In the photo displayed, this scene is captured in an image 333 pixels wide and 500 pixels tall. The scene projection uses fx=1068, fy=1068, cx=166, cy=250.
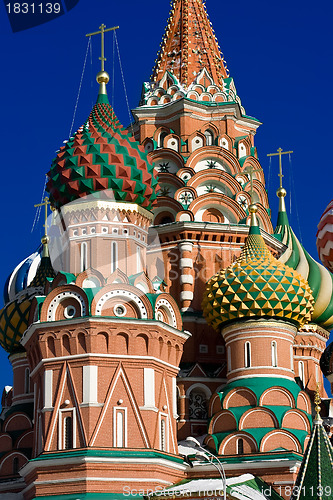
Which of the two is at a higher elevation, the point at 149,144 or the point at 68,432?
the point at 149,144

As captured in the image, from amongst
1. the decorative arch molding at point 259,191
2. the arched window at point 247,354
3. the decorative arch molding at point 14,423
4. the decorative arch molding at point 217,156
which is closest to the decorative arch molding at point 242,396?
the arched window at point 247,354

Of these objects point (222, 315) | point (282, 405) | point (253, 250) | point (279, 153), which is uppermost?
point (279, 153)

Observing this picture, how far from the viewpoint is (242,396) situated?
22.9 meters

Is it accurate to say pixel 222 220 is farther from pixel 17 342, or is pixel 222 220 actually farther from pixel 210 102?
pixel 17 342

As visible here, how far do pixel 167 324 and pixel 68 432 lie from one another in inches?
119

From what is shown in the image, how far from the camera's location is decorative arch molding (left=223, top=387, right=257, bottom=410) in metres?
22.8

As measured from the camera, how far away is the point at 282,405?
74.9 ft

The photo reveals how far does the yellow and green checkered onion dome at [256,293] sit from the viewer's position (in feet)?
75.5

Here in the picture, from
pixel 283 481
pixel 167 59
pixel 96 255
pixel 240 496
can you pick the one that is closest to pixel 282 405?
pixel 283 481

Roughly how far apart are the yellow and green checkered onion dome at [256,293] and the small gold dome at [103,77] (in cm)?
531

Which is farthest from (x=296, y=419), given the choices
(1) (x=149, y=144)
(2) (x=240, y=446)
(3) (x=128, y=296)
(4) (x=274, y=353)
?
(1) (x=149, y=144)

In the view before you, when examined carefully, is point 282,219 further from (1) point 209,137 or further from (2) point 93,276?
(2) point 93,276

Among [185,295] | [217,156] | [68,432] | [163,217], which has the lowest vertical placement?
[68,432]

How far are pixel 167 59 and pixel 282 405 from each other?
10.5 meters
